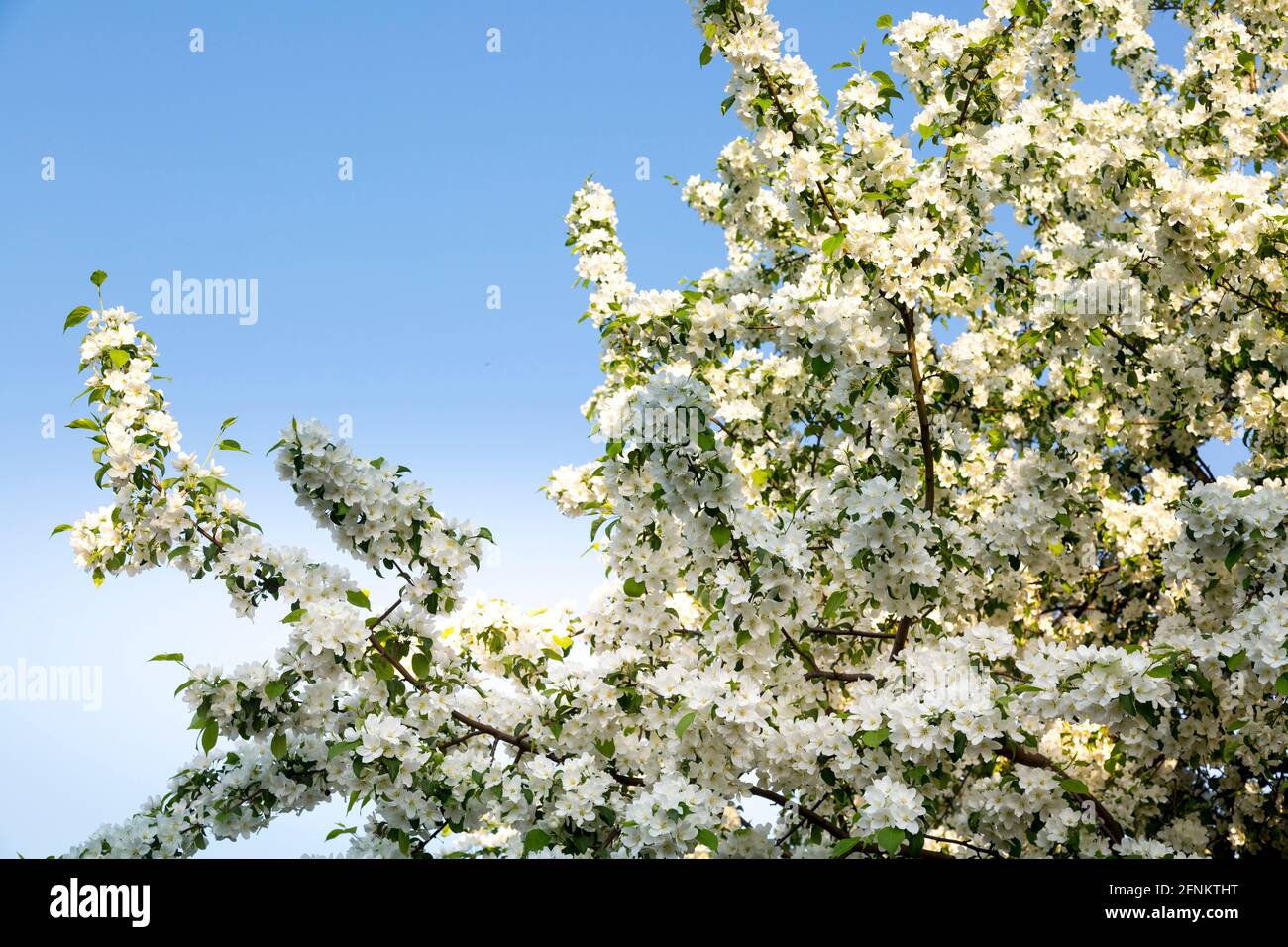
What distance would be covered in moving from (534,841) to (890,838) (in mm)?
1281

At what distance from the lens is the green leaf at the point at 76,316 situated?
450 cm

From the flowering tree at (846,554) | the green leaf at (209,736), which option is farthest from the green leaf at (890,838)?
the green leaf at (209,736)

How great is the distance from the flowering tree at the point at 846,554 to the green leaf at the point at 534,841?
0.08 ft

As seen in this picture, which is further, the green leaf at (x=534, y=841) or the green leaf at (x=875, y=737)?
the green leaf at (x=534, y=841)

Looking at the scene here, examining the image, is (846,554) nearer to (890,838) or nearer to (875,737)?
(875,737)
